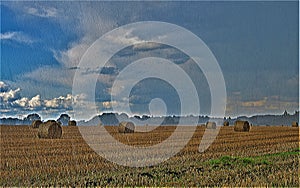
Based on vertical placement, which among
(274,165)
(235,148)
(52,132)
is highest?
(52,132)

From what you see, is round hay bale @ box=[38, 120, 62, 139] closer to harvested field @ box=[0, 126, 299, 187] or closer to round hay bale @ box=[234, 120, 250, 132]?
harvested field @ box=[0, 126, 299, 187]

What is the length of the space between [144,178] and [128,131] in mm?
24151

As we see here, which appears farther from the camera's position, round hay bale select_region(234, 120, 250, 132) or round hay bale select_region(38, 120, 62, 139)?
round hay bale select_region(234, 120, 250, 132)

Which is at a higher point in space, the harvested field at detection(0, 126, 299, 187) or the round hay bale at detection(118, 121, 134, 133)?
the round hay bale at detection(118, 121, 134, 133)

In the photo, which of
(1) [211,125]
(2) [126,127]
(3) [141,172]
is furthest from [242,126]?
(3) [141,172]

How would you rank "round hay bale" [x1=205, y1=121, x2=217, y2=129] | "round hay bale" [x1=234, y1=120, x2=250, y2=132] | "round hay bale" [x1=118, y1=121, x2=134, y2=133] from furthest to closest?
"round hay bale" [x1=205, y1=121, x2=217, y2=129], "round hay bale" [x1=234, y1=120, x2=250, y2=132], "round hay bale" [x1=118, y1=121, x2=134, y2=133]

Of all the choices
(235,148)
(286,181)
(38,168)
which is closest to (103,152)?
(38,168)

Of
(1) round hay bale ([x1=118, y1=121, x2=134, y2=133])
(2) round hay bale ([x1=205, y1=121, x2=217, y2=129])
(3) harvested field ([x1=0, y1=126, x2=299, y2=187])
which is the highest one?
(2) round hay bale ([x1=205, y1=121, x2=217, y2=129])

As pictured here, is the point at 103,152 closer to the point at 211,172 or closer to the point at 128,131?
the point at 211,172

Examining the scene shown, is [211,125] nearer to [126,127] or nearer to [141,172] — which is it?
[126,127]

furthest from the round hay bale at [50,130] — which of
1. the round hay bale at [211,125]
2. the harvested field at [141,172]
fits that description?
the round hay bale at [211,125]

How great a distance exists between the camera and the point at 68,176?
11992mm

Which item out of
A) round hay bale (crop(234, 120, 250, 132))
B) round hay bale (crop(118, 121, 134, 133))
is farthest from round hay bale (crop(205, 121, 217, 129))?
round hay bale (crop(118, 121, 134, 133))

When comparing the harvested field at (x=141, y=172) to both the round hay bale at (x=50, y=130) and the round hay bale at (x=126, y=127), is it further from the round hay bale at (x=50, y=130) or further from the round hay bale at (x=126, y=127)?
the round hay bale at (x=126, y=127)
